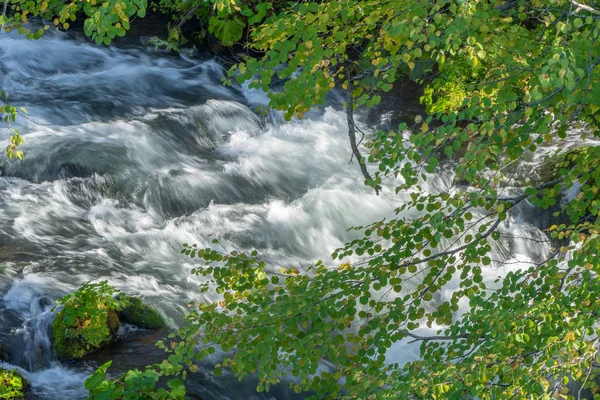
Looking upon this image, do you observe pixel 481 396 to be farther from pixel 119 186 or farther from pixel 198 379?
pixel 119 186

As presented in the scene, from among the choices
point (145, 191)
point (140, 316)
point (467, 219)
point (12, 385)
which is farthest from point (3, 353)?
point (467, 219)

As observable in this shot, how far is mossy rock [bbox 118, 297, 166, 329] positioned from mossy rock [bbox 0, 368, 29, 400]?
125cm

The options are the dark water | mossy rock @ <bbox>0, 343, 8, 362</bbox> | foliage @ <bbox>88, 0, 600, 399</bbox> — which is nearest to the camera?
foliage @ <bbox>88, 0, 600, 399</bbox>

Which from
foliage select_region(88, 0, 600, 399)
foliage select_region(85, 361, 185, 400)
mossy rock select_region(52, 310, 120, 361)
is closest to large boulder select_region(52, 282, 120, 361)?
mossy rock select_region(52, 310, 120, 361)

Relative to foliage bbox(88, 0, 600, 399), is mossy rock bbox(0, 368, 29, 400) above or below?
below

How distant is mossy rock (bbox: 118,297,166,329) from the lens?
7.11 metres

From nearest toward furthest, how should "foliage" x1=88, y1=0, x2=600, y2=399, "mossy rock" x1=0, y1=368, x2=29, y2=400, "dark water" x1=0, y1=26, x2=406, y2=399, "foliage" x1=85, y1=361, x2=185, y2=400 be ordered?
1. "foliage" x1=85, y1=361, x2=185, y2=400
2. "foliage" x1=88, y1=0, x2=600, y2=399
3. "mossy rock" x1=0, y1=368, x2=29, y2=400
4. "dark water" x1=0, y1=26, x2=406, y2=399

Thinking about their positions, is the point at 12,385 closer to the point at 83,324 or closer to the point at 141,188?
the point at 83,324

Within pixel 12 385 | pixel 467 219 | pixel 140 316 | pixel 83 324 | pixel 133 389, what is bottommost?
pixel 12 385

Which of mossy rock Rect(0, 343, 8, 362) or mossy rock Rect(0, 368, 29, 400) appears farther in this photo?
mossy rock Rect(0, 343, 8, 362)

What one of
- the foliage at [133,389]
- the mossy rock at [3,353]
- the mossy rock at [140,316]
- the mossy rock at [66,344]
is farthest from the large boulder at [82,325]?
the foliage at [133,389]

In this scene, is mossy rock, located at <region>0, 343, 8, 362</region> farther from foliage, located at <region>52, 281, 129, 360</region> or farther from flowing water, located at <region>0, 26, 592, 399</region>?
foliage, located at <region>52, 281, 129, 360</region>

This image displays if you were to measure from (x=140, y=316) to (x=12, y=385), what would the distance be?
150cm

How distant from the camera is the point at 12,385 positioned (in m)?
5.93
